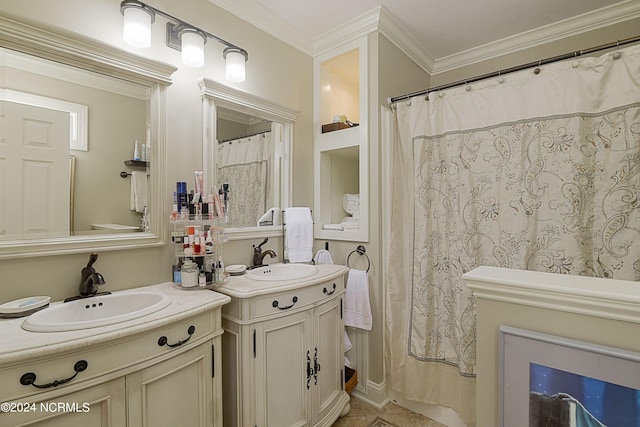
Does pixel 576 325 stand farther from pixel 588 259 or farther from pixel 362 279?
pixel 362 279

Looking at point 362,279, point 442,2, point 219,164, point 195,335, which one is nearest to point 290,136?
point 219,164

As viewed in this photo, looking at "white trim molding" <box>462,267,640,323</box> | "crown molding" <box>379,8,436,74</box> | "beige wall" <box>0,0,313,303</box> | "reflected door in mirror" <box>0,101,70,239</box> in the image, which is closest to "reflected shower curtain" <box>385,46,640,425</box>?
"crown molding" <box>379,8,436,74</box>

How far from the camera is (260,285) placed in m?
1.49

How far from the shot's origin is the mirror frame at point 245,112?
172 cm

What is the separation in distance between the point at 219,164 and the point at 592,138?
6.47ft

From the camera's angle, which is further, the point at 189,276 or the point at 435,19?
the point at 435,19

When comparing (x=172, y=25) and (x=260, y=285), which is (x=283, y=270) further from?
(x=172, y=25)

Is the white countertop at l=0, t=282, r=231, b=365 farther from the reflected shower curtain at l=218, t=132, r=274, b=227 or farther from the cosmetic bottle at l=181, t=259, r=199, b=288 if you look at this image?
the reflected shower curtain at l=218, t=132, r=274, b=227

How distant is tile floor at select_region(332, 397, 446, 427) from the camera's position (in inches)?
74.7

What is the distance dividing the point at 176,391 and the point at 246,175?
1.25m

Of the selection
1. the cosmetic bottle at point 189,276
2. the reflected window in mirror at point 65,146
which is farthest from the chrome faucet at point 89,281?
the cosmetic bottle at point 189,276

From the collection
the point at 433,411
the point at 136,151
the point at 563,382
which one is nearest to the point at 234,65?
the point at 136,151

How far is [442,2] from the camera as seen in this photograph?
1936 millimetres

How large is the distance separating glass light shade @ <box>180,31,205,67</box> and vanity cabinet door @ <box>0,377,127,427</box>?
1.49 metres
